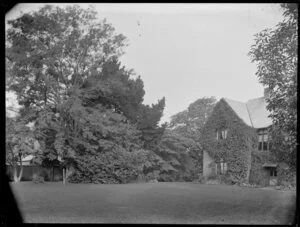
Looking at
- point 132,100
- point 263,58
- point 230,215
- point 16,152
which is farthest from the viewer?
point 132,100

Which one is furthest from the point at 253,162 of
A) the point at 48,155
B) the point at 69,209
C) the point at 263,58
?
the point at 48,155

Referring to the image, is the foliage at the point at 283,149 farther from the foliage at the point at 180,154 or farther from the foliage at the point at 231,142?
the foliage at the point at 180,154

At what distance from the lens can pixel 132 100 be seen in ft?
25.1

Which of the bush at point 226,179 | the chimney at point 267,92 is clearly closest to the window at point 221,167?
the bush at point 226,179

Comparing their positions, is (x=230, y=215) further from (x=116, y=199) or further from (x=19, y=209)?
(x=19, y=209)

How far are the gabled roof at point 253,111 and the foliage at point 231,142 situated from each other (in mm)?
143

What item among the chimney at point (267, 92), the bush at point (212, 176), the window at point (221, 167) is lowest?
the bush at point (212, 176)

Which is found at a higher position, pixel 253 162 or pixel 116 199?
pixel 253 162

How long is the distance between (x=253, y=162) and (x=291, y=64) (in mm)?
2878

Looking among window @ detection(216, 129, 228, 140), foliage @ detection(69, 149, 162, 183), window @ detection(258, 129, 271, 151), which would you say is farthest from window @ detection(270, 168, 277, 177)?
foliage @ detection(69, 149, 162, 183)

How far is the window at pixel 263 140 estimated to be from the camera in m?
6.88

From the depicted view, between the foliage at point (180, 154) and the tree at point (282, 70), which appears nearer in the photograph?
the tree at point (282, 70)

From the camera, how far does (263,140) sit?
706 centimetres

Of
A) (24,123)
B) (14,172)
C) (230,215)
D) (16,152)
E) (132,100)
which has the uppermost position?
(132,100)
